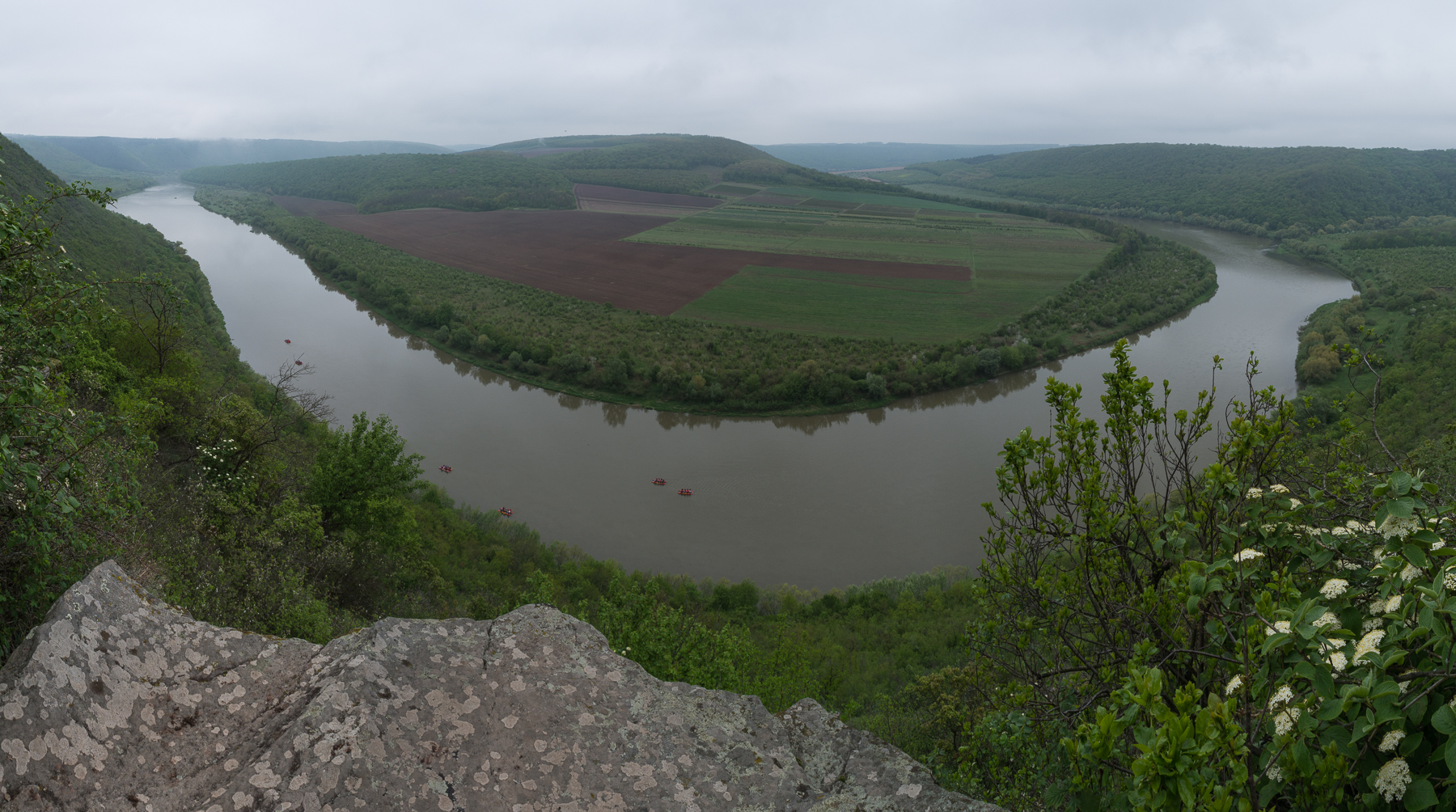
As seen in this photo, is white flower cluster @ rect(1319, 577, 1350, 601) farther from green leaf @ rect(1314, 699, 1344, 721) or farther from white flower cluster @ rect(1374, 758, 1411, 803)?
white flower cluster @ rect(1374, 758, 1411, 803)

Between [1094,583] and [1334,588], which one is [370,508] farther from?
[1334,588]

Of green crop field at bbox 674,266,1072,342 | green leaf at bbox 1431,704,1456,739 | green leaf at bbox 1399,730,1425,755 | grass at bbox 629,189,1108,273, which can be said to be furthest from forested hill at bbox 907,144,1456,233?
green leaf at bbox 1431,704,1456,739

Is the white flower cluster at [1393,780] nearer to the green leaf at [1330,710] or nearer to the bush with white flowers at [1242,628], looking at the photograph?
the bush with white flowers at [1242,628]

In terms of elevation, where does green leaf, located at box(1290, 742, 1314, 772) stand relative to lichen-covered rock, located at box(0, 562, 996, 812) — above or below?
above

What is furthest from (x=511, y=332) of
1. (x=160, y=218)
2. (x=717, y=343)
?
(x=160, y=218)

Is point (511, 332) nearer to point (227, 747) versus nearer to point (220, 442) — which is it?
point (220, 442)

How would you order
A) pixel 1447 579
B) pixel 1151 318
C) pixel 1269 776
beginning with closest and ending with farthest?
pixel 1447 579 < pixel 1269 776 < pixel 1151 318

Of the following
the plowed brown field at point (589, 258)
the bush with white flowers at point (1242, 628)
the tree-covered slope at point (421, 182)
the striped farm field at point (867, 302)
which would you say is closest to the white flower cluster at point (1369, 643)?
the bush with white flowers at point (1242, 628)
